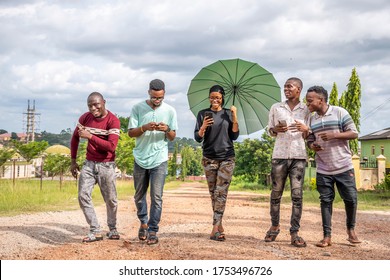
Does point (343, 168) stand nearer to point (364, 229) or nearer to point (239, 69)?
point (239, 69)

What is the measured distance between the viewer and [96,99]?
6.62 meters

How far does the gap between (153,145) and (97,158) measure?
79 centimetres

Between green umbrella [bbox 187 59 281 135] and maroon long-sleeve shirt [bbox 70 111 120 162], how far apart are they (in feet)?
4.45

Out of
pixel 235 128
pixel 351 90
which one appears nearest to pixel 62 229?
pixel 235 128

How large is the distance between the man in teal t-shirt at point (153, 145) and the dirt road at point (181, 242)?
1.39 ft

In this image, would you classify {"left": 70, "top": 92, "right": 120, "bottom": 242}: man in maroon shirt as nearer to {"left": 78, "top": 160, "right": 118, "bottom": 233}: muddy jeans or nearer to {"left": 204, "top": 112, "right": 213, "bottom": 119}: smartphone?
{"left": 78, "top": 160, "right": 118, "bottom": 233}: muddy jeans

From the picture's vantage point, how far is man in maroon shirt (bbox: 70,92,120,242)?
21.8ft

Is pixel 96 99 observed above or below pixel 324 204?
above

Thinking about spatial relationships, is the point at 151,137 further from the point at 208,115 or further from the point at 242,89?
the point at 242,89

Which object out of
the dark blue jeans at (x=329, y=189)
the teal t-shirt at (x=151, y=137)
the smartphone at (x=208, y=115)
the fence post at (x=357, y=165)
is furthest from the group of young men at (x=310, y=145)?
the fence post at (x=357, y=165)

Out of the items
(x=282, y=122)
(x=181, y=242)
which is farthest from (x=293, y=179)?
(x=181, y=242)

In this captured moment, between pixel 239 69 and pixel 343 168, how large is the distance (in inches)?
80.3

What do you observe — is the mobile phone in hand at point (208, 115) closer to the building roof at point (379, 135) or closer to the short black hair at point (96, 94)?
the short black hair at point (96, 94)

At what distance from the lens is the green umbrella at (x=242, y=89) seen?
7.50 meters
